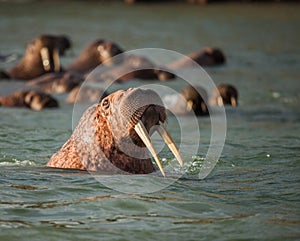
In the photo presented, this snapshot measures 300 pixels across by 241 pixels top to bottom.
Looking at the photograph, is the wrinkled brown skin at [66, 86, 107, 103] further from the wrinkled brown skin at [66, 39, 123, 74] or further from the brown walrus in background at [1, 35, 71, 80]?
the wrinkled brown skin at [66, 39, 123, 74]

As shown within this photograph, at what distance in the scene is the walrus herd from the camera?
7.58 m

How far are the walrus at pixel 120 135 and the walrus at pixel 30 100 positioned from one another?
21.5 feet

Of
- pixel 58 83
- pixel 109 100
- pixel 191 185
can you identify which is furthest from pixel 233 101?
pixel 109 100

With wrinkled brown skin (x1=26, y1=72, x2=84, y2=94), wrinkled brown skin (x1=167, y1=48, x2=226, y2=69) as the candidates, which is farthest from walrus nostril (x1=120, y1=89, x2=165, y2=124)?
wrinkled brown skin (x1=167, y1=48, x2=226, y2=69)

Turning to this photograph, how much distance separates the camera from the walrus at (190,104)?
562 inches

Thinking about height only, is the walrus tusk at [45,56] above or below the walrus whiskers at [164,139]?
above

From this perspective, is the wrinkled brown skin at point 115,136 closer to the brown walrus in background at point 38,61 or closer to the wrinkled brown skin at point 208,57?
the brown walrus in background at point 38,61

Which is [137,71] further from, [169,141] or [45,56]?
[169,141]

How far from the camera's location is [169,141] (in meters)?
7.50

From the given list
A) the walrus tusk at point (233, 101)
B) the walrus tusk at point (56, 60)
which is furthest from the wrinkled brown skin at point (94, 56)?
the walrus tusk at point (233, 101)

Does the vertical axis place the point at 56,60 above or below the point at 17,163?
above

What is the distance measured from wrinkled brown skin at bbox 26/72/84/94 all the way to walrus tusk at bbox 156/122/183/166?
9.22 metres

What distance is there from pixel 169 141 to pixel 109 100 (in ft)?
2.13

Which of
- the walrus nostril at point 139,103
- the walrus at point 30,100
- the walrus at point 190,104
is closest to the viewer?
the walrus nostril at point 139,103
